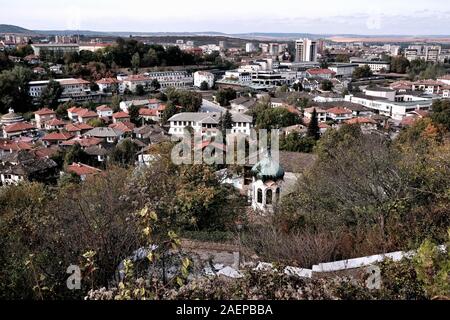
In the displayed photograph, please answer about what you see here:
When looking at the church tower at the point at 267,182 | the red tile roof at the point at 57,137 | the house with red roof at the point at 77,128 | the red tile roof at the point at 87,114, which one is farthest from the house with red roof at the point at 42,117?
the church tower at the point at 267,182

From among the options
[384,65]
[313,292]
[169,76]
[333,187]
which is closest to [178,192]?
[333,187]

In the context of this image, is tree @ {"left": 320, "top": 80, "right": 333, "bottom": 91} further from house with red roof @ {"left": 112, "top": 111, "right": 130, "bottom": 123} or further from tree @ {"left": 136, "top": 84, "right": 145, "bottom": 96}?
house with red roof @ {"left": 112, "top": 111, "right": 130, "bottom": 123}

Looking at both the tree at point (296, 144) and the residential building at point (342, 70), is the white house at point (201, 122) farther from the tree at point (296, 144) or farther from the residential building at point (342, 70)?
the residential building at point (342, 70)

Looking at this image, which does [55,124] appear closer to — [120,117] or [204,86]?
[120,117]

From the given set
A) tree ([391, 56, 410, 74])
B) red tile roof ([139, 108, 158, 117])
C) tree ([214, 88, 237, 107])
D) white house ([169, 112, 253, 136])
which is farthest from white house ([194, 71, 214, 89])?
tree ([391, 56, 410, 74])


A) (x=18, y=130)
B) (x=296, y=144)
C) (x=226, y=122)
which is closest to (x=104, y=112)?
(x=18, y=130)
